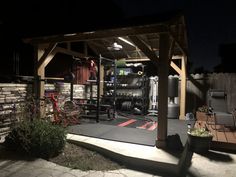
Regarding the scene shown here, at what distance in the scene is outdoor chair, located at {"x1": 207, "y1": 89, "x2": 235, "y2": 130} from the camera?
19.0 feet

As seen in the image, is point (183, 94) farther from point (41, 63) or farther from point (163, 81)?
point (41, 63)

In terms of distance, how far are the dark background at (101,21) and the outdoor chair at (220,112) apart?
2640 millimetres

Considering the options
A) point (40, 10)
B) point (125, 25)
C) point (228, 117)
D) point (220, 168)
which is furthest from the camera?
point (40, 10)

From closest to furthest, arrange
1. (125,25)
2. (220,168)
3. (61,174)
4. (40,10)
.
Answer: (61,174) < (220,168) < (125,25) < (40,10)

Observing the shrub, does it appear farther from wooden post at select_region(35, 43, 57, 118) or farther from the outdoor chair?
the outdoor chair

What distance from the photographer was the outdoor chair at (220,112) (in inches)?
228

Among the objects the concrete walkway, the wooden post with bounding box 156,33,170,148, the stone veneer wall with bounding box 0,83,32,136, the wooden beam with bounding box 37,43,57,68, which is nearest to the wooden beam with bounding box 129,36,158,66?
the wooden post with bounding box 156,33,170,148

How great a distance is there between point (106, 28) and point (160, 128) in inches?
98.2

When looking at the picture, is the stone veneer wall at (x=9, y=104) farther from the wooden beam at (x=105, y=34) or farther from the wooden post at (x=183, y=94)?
the wooden post at (x=183, y=94)

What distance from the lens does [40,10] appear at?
838 centimetres

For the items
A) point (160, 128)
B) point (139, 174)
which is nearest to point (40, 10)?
point (160, 128)

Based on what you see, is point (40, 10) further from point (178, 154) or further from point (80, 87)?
point (178, 154)

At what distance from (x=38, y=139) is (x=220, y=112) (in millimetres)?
4836

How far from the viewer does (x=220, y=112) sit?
6176 millimetres
